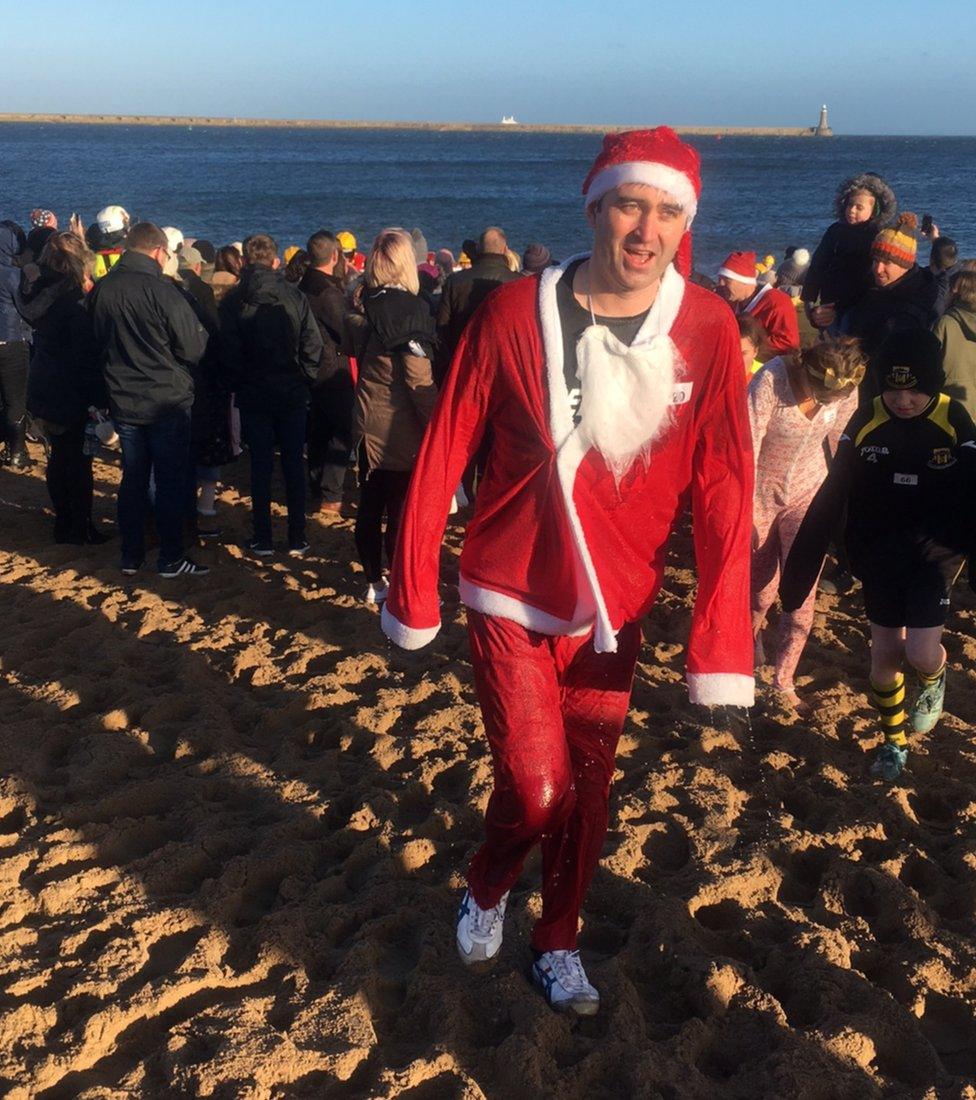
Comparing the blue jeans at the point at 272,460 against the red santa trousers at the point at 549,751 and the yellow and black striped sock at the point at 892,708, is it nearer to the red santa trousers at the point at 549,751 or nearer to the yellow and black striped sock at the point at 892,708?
the yellow and black striped sock at the point at 892,708

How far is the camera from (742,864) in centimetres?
367

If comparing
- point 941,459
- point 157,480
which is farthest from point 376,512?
point 941,459

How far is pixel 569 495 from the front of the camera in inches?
103

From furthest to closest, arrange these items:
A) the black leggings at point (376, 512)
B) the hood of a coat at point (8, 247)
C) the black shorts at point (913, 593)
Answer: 1. the hood of a coat at point (8, 247)
2. the black leggings at point (376, 512)
3. the black shorts at point (913, 593)

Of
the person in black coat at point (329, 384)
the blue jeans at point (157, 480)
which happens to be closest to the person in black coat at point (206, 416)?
the blue jeans at point (157, 480)

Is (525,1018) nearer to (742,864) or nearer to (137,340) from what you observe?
(742,864)

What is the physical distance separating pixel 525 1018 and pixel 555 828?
54cm

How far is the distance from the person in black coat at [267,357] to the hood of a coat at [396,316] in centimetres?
92

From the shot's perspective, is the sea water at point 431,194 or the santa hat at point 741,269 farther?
the sea water at point 431,194

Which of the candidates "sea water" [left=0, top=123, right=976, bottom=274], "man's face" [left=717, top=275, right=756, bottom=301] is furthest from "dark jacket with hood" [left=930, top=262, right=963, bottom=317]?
"sea water" [left=0, top=123, right=976, bottom=274]

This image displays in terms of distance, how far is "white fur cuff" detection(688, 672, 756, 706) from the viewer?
278cm

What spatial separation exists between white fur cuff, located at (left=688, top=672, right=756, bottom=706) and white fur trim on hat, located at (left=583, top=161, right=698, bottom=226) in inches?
46.4

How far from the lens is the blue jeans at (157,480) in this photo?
20.5 feet

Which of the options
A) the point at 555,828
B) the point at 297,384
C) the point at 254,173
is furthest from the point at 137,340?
the point at 254,173
